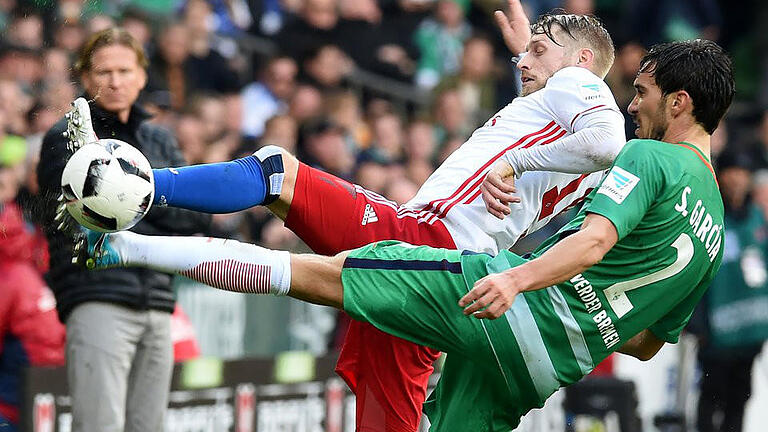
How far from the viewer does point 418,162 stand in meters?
12.6

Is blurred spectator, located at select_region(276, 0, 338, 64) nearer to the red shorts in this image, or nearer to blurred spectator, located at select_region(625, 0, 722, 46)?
blurred spectator, located at select_region(625, 0, 722, 46)

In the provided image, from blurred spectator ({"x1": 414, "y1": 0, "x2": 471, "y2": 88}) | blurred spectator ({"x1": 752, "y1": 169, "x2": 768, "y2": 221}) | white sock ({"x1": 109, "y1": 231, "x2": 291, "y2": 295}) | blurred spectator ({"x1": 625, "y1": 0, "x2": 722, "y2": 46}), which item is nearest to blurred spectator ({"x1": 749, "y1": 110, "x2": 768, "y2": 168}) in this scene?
blurred spectator ({"x1": 752, "y1": 169, "x2": 768, "y2": 221})

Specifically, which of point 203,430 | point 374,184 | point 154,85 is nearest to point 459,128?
point 374,184

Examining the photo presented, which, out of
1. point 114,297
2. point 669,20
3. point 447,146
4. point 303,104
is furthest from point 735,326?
point 114,297

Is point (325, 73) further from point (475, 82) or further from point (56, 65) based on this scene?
point (56, 65)

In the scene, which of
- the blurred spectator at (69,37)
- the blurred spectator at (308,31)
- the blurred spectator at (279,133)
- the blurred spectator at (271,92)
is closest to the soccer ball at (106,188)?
the blurred spectator at (69,37)

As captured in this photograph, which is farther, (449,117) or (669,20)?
(669,20)

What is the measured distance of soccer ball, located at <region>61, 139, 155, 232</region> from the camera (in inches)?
204

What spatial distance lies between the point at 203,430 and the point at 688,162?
15.0 feet

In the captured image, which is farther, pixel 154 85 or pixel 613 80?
pixel 613 80

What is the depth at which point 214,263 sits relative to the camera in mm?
5246

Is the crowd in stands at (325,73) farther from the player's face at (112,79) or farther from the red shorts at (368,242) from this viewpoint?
the red shorts at (368,242)

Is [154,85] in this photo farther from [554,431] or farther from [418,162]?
[554,431]

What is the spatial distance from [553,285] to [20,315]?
13.5 ft
